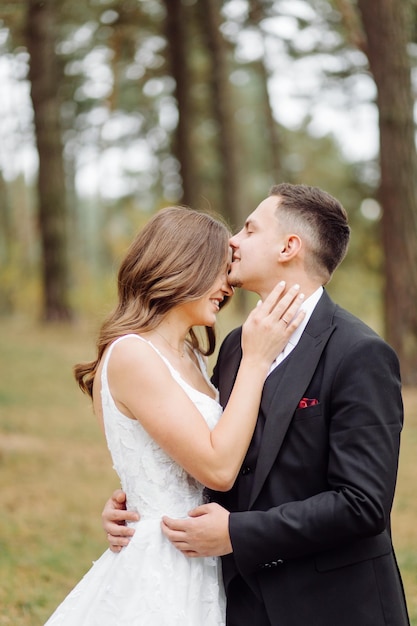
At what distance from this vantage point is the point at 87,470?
8.70m

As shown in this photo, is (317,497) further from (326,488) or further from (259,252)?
(259,252)

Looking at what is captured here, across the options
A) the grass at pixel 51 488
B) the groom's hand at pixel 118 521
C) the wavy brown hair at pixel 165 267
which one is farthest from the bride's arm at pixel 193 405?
the grass at pixel 51 488

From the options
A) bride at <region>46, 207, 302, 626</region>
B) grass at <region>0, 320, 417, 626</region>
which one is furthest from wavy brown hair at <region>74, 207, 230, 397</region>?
grass at <region>0, 320, 417, 626</region>

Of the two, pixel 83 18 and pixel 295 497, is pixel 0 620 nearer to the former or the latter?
pixel 295 497

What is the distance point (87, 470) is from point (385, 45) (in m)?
6.06

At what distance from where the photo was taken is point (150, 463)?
3.08m

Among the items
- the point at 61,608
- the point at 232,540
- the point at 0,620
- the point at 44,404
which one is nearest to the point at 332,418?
the point at 232,540

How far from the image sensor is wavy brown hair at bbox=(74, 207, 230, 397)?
315 cm

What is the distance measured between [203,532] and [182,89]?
46.8ft

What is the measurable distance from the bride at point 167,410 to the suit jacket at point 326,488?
0.12m

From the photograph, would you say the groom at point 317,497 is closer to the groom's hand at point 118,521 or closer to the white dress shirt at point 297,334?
the white dress shirt at point 297,334

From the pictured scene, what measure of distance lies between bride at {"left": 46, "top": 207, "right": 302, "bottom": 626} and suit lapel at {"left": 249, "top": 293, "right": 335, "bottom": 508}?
0.06m

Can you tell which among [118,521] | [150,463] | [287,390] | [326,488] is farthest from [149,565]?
[287,390]

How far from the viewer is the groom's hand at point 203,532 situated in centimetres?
279
